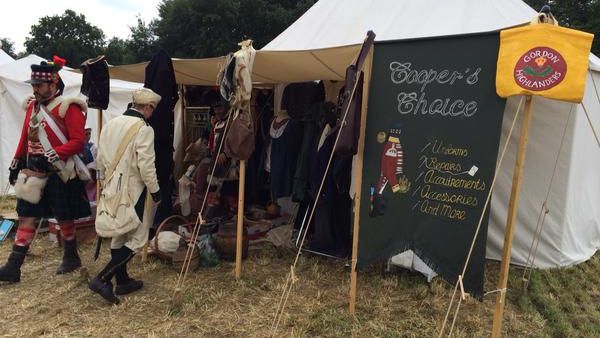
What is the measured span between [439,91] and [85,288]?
317 cm

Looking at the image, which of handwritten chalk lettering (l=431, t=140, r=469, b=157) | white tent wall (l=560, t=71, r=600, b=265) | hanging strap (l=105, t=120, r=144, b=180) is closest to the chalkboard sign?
handwritten chalk lettering (l=431, t=140, r=469, b=157)

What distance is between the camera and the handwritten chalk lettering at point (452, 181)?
2453mm

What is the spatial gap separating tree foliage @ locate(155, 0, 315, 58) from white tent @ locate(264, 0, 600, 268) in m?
16.1

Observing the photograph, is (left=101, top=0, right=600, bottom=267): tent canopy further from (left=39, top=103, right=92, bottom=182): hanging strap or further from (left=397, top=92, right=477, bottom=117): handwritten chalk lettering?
(left=39, top=103, right=92, bottom=182): hanging strap

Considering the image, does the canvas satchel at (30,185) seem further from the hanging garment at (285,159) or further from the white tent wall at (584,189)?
the white tent wall at (584,189)

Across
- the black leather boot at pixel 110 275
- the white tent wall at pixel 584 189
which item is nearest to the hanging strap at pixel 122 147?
the black leather boot at pixel 110 275

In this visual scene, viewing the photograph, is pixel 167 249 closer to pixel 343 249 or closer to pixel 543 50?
pixel 343 249

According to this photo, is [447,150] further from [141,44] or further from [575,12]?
[141,44]

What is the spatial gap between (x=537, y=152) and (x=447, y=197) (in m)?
2.08

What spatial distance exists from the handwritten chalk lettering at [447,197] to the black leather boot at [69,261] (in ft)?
10.3

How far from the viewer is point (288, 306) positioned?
331 cm

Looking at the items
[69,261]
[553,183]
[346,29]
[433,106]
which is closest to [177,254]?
[69,261]

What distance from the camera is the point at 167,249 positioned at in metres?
4.05

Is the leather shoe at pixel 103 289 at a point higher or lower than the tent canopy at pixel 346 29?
lower
